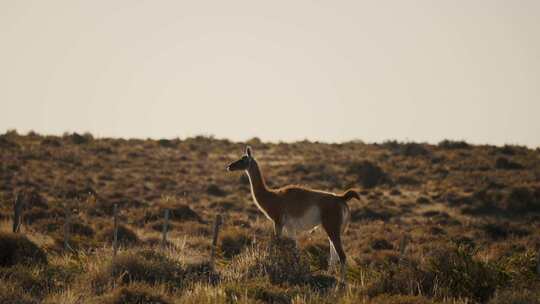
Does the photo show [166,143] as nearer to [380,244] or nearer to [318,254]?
[380,244]

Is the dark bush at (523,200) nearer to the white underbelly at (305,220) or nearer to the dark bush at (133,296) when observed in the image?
the white underbelly at (305,220)

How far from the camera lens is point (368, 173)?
35.9 metres

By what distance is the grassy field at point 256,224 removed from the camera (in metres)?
10.6

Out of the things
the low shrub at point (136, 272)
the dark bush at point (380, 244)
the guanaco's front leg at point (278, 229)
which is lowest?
the dark bush at point (380, 244)

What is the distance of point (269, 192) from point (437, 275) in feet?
13.7

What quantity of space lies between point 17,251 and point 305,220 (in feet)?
17.2

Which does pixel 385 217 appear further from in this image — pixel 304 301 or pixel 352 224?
pixel 304 301

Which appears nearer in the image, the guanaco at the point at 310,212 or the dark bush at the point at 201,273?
the dark bush at the point at 201,273

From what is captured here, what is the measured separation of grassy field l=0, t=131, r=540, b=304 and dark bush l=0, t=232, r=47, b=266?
0.04m

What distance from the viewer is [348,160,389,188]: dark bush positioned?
3509 cm

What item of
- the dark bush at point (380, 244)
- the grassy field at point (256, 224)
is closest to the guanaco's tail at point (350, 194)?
the grassy field at point (256, 224)

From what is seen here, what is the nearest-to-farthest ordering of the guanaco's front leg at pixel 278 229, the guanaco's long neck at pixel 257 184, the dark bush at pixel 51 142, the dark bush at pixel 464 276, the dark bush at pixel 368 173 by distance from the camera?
the dark bush at pixel 464 276, the guanaco's front leg at pixel 278 229, the guanaco's long neck at pixel 257 184, the dark bush at pixel 368 173, the dark bush at pixel 51 142

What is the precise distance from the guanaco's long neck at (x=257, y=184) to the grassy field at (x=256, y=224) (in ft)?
3.28

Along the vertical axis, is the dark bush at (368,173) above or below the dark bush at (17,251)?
above
